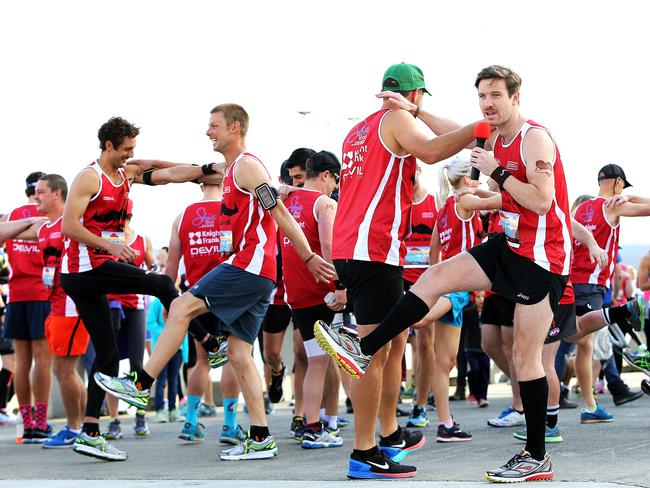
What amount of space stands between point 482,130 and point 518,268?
2.46 feet

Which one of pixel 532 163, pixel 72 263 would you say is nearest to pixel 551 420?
pixel 532 163

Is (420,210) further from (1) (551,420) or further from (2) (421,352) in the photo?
(1) (551,420)

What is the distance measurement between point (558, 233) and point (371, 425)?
4.80 ft

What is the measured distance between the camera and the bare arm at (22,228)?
9168 mm

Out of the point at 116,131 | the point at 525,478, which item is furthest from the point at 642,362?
the point at 116,131

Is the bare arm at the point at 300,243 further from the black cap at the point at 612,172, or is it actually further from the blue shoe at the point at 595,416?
the black cap at the point at 612,172

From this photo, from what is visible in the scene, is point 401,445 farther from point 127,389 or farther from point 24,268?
point 24,268

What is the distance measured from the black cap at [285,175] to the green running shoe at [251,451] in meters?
3.24

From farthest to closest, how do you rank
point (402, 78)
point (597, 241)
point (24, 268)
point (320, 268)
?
point (24, 268)
point (597, 241)
point (320, 268)
point (402, 78)

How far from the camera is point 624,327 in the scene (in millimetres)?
8773

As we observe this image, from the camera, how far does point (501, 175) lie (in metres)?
5.73

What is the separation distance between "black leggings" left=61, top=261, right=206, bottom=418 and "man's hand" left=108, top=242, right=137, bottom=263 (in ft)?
0.15

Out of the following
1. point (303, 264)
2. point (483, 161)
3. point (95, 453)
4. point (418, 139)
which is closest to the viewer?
point (483, 161)

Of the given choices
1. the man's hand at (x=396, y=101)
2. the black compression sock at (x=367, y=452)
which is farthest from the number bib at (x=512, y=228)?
the black compression sock at (x=367, y=452)
